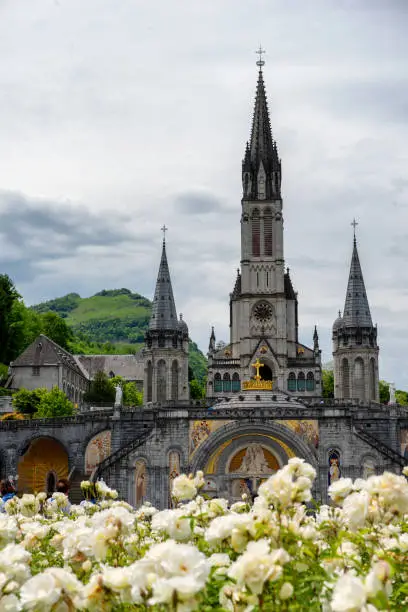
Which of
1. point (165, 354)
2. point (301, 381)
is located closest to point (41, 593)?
point (165, 354)

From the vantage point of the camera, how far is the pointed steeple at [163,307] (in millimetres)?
77625

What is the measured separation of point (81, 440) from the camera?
180 feet

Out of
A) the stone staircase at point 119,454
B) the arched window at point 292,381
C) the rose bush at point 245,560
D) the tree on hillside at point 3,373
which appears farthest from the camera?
the tree on hillside at point 3,373

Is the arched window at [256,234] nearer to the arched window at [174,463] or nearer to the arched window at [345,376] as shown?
the arched window at [345,376]

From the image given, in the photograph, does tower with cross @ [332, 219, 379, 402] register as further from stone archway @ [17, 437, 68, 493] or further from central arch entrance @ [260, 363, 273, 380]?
stone archway @ [17, 437, 68, 493]

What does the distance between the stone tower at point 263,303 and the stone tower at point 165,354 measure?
151 inches

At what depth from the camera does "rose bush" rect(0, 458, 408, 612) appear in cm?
596

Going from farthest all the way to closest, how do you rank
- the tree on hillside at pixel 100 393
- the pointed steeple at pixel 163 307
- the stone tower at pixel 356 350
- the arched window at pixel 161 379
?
the tree on hillside at pixel 100 393 < the pointed steeple at pixel 163 307 < the arched window at pixel 161 379 < the stone tower at pixel 356 350

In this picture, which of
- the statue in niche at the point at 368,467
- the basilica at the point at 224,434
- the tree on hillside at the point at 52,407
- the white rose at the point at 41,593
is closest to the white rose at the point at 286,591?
the white rose at the point at 41,593

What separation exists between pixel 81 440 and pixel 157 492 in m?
7.69

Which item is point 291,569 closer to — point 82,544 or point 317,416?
point 82,544

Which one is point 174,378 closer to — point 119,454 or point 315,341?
point 315,341

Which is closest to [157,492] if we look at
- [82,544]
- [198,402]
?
[198,402]

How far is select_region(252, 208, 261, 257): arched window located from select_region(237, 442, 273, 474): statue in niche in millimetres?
34865
